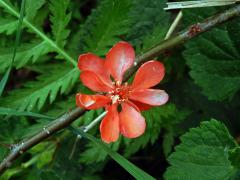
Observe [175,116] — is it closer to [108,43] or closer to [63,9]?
[108,43]

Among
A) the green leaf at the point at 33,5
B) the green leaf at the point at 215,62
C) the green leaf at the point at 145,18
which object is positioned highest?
the green leaf at the point at 33,5

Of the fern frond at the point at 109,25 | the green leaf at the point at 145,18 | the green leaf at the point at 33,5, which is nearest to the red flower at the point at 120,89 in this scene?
the fern frond at the point at 109,25

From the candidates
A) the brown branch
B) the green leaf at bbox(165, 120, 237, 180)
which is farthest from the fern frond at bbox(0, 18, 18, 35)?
the green leaf at bbox(165, 120, 237, 180)

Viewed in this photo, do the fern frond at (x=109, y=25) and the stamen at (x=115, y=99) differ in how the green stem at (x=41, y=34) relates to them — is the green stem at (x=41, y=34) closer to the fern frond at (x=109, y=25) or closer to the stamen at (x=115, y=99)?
the fern frond at (x=109, y=25)

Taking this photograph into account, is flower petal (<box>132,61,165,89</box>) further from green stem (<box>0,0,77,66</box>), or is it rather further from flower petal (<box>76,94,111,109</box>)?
green stem (<box>0,0,77,66</box>)

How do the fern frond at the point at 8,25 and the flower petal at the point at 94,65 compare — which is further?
the fern frond at the point at 8,25

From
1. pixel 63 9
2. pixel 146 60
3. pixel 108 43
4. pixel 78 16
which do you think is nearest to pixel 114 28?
pixel 108 43
